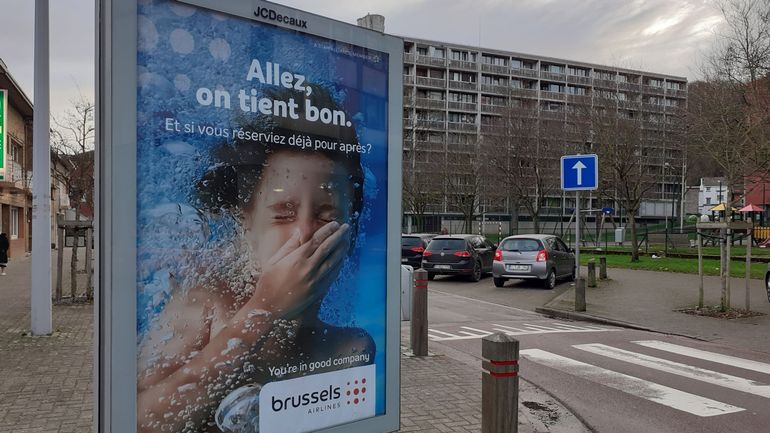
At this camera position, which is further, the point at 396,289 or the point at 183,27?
the point at 396,289

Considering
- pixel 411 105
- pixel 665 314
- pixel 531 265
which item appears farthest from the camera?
pixel 411 105

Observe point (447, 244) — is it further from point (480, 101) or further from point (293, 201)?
point (480, 101)

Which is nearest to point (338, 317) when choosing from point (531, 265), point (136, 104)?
point (136, 104)

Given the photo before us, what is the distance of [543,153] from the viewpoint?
36.1 meters

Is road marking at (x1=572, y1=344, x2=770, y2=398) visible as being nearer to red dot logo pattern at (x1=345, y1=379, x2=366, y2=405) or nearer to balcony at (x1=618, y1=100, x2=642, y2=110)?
red dot logo pattern at (x1=345, y1=379, x2=366, y2=405)

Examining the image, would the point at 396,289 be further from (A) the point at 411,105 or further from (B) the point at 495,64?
(B) the point at 495,64

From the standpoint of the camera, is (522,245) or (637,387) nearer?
(637,387)

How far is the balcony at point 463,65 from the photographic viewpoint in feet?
241

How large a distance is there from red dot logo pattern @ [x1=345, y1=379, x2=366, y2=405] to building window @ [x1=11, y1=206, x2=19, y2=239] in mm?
33009

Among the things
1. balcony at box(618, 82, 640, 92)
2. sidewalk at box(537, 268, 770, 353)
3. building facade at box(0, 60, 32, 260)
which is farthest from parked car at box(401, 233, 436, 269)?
building facade at box(0, 60, 32, 260)

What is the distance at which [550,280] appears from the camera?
57.4 ft

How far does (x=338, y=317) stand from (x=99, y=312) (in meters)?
1.21

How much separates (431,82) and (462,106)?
5024 millimetres

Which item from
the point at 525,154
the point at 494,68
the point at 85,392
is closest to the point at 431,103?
the point at 494,68
